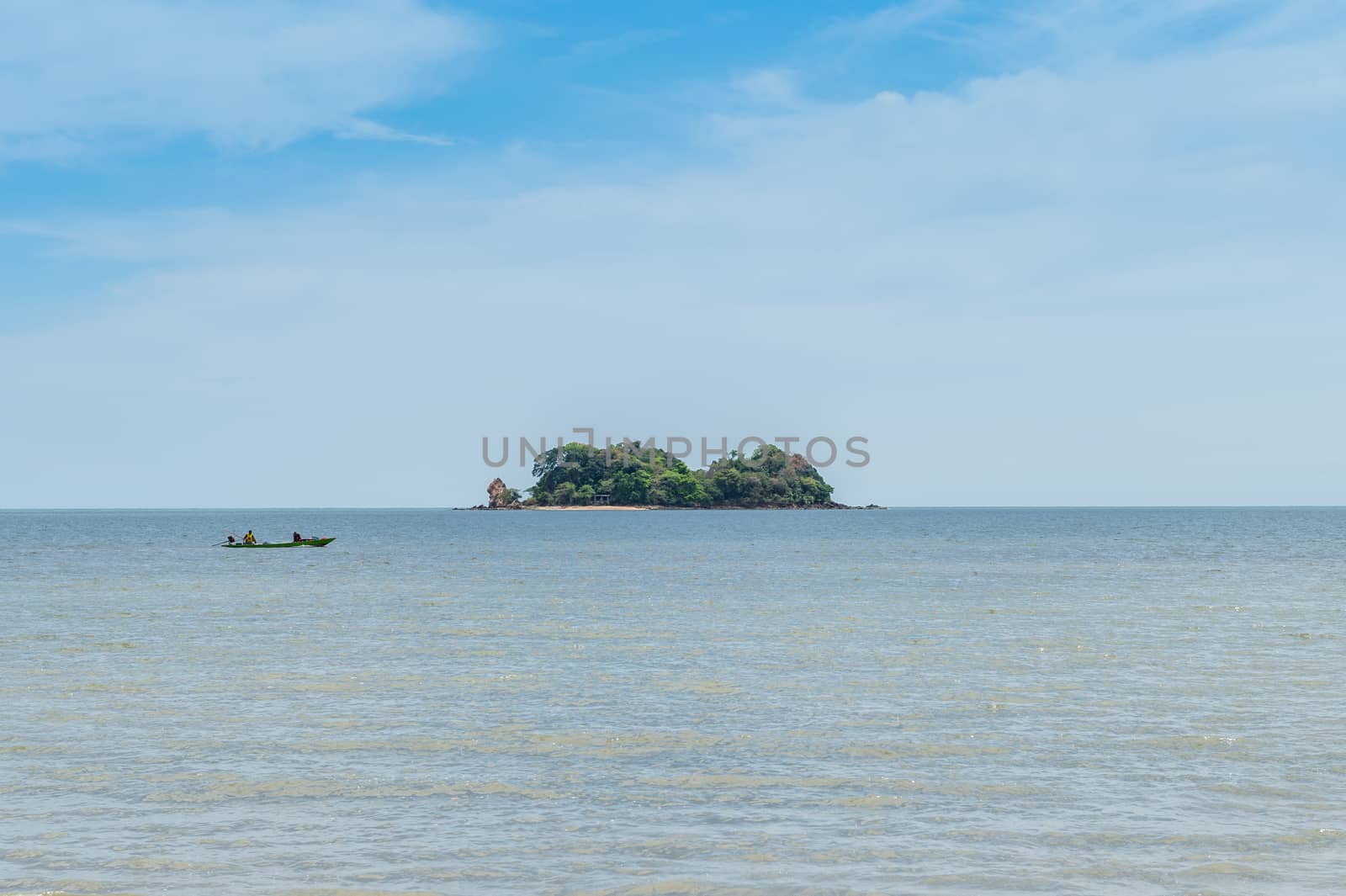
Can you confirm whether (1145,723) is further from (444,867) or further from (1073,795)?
(444,867)

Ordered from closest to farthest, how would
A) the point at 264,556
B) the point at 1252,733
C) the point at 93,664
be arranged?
the point at 1252,733 < the point at 93,664 < the point at 264,556

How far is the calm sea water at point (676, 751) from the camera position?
12.4m

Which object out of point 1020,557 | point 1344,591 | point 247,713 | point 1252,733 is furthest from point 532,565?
point 1252,733

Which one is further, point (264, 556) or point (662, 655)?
point (264, 556)

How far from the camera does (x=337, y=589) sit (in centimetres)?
5634

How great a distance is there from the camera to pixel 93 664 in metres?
28.3

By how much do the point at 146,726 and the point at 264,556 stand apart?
77.2m

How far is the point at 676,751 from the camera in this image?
17844 mm

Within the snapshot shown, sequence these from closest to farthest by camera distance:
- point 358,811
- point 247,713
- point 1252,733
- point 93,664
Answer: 1. point 358,811
2. point 1252,733
3. point 247,713
4. point 93,664

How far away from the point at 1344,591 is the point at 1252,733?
38926 mm

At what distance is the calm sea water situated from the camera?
12.4 m

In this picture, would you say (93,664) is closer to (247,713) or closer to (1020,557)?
(247,713)

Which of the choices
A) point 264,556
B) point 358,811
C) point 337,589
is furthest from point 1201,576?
point 264,556

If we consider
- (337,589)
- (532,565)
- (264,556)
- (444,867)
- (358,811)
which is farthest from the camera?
(264,556)
